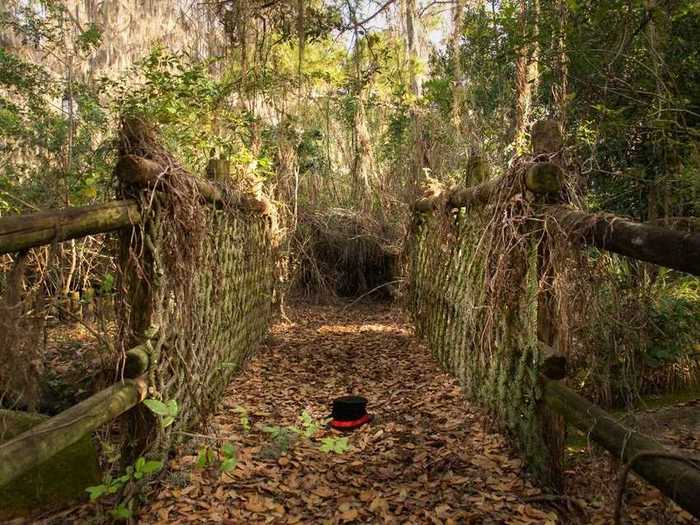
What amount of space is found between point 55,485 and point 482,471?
8.59 ft

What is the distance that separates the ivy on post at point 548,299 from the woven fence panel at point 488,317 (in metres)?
0.05

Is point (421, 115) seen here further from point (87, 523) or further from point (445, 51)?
point (87, 523)

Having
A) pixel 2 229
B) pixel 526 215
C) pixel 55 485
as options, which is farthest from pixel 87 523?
pixel 526 215

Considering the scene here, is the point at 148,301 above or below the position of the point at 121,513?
above

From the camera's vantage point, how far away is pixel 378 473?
342 centimetres

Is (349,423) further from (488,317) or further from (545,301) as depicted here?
(545,301)

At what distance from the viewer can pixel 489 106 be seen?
12.4 meters

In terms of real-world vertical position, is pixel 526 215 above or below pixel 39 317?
above

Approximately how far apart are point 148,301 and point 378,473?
1.75m

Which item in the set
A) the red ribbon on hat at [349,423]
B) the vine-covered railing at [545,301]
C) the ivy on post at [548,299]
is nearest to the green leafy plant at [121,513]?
the red ribbon on hat at [349,423]

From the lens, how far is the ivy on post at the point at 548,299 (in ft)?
9.60

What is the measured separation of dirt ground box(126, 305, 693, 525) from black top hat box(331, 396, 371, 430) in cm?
8

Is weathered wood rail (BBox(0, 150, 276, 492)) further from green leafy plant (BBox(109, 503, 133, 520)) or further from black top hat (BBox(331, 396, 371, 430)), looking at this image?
black top hat (BBox(331, 396, 371, 430))

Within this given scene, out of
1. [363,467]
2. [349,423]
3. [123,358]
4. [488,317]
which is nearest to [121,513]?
[123,358]
